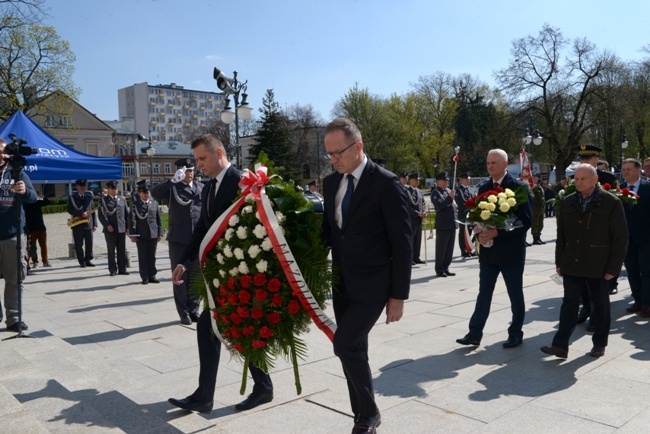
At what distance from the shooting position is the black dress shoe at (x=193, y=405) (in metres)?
4.22

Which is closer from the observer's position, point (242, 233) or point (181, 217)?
point (242, 233)

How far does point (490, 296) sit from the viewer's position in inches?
239

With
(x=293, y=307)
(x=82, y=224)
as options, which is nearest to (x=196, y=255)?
(x=293, y=307)

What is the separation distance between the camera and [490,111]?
2623 inches

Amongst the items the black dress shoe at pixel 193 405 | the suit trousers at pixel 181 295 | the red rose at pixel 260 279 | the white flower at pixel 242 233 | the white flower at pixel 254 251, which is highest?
the white flower at pixel 242 233

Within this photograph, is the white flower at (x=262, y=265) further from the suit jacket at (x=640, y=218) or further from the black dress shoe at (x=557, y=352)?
the suit jacket at (x=640, y=218)

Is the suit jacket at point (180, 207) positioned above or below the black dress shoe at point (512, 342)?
above

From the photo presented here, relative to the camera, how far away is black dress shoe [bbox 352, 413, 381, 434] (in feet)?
12.0

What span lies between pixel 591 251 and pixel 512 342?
1.26 metres

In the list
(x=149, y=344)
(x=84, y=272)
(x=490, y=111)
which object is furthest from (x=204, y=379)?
(x=490, y=111)

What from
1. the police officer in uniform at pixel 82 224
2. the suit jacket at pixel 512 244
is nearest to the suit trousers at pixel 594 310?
the suit jacket at pixel 512 244

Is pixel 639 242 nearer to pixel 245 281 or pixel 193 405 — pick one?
pixel 245 281

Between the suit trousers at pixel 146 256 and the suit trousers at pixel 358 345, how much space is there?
8.71 m

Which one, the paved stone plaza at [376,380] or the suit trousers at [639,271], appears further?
the suit trousers at [639,271]
